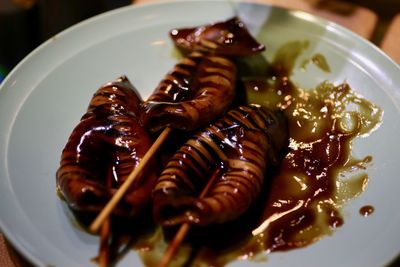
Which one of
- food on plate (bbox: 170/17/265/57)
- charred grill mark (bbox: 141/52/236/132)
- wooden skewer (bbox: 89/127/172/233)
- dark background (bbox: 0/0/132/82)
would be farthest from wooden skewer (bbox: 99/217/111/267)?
dark background (bbox: 0/0/132/82)

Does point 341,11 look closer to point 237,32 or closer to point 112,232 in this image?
point 237,32

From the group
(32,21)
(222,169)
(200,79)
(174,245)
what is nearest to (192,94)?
(200,79)

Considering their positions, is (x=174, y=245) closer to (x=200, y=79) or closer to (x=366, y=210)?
(x=366, y=210)

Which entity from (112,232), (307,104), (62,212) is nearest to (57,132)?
(62,212)

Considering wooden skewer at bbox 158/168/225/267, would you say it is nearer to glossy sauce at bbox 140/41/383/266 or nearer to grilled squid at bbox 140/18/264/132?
glossy sauce at bbox 140/41/383/266

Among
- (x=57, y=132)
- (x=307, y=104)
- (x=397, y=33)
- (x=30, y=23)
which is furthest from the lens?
(x=30, y=23)

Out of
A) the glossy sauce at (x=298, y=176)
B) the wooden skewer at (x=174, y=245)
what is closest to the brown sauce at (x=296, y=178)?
the glossy sauce at (x=298, y=176)

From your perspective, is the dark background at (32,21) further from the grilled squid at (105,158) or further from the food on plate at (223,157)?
the grilled squid at (105,158)
